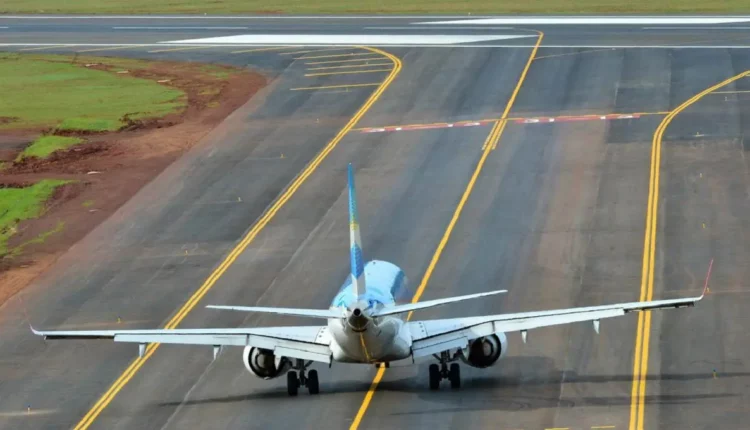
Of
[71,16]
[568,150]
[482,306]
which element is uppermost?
[482,306]

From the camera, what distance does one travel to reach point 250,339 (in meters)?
45.3

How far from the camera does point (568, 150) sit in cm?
8275

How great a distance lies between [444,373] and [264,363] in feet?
18.1

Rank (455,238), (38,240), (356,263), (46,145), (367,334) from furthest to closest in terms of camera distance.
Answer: (46,145) → (38,240) → (455,238) → (367,334) → (356,263)

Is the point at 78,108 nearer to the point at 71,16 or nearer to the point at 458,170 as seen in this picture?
the point at 458,170

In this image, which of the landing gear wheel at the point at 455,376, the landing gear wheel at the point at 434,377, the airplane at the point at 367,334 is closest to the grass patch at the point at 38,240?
the airplane at the point at 367,334

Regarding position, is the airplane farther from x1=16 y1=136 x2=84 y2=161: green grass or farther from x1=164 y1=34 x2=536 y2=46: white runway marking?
x1=164 y1=34 x2=536 y2=46: white runway marking

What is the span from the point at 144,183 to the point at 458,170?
1688cm

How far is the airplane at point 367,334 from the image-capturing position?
42.0m

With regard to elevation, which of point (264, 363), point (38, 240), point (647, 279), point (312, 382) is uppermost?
point (264, 363)

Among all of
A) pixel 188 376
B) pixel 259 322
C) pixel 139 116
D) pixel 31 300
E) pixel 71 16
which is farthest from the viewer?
pixel 71 16

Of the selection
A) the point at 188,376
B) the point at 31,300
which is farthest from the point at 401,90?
the point at 188,376

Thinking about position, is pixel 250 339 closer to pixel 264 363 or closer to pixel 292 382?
pixel 264 363
